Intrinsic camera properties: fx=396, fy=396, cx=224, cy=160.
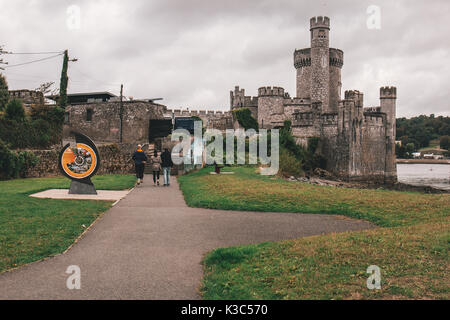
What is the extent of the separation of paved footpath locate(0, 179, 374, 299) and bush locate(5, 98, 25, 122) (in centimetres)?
1985

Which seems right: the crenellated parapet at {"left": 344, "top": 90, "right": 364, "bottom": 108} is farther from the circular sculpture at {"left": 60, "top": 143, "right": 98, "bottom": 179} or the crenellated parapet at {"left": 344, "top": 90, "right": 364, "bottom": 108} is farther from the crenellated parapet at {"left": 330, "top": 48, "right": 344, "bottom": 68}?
the circular sculpture at {"left": 60, "top": 143, "right": 98, "bottom": 179}

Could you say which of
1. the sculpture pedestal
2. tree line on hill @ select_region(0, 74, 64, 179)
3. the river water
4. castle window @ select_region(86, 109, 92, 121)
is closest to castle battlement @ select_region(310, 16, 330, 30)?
the river water

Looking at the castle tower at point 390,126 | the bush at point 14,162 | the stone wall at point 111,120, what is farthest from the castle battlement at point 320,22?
the bush at point 14,162

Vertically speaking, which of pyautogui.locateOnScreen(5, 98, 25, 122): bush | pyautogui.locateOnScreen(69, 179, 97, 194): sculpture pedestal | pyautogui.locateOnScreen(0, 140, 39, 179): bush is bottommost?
pyautogui.locateOnScreen(69, 179, 97, 194): sculpture pedestal

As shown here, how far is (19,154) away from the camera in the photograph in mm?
25438

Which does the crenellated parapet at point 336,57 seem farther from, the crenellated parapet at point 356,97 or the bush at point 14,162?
the bush at point 14,162

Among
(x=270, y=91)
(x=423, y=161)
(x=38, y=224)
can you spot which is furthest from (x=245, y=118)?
(x=423, y=161)

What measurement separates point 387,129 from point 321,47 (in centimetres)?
2081

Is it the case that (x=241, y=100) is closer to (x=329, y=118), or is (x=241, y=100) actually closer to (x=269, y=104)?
(x=269, y=104)

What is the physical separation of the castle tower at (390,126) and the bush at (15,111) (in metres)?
45.0

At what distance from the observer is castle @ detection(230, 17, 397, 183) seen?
2025 inches

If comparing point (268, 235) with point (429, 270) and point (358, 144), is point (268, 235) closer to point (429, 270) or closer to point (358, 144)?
point (429, 270)

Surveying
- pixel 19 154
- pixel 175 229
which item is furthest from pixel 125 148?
pixel 175 229

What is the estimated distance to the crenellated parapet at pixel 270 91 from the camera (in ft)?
223
